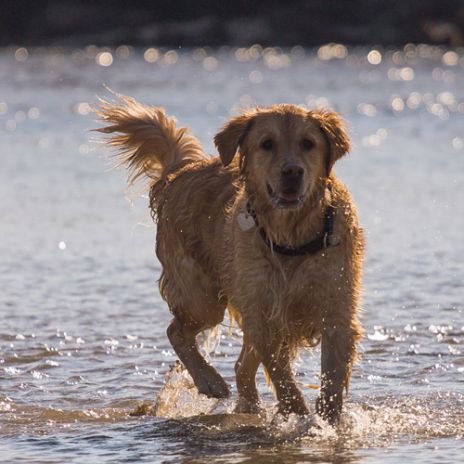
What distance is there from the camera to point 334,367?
616 centimetres

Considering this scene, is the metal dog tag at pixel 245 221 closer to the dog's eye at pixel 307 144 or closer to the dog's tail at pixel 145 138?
the dog's eye at pixel 307 144

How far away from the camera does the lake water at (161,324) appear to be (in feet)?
20.4

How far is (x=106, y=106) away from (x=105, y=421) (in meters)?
2.20

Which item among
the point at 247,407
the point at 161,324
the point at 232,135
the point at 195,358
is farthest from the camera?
the point at 161,324

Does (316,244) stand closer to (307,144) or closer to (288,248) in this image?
(288,248)

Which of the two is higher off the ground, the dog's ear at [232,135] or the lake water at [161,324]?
the dog's ear at [232,135]

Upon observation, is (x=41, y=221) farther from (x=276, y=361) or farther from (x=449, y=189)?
(x=276, y=361)

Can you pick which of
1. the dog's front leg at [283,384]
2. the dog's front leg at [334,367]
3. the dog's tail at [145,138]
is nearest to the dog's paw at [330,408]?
the dog's front leg at [334,367]

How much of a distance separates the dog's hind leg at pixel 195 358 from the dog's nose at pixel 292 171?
156 cm

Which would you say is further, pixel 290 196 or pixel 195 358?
pixel 195 358

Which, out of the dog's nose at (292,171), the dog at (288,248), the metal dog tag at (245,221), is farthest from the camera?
the metal dog tag at (245,221)

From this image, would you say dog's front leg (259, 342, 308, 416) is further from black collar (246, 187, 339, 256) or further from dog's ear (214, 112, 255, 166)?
dog's ear (214, 112, 255, 166)

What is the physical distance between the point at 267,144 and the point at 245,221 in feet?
1.47

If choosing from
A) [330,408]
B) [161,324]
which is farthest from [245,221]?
[161,324]
